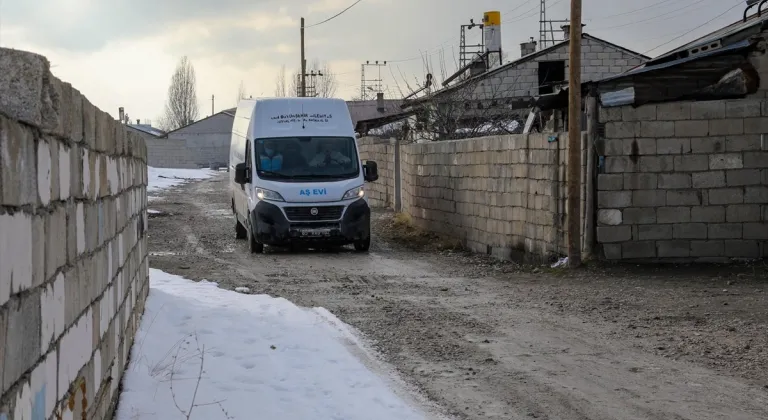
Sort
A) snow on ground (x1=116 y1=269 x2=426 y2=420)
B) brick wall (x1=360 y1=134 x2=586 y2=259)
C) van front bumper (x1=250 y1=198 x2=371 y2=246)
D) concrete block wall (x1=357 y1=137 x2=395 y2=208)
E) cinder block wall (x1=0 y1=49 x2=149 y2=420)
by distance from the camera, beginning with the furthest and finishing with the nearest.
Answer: concrete block wall (x1=357 y1=137 x2=395 y2=208) < van front bumper (x1=250 y1=198 x2=371 y2=246) < brick wall (x1=360 y1=134 x2=586 y2=259) < snow on ground (x1=116 y1=269 x2=426 y2=420) < cinder block wall (x1=0 y1=49 x2=149 y2=420)

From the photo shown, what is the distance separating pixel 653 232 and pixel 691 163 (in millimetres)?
1093

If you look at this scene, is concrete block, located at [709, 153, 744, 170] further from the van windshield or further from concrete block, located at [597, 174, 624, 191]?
the van windshield

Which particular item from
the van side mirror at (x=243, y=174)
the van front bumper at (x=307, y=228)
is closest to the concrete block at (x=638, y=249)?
the van front bumper at (x=307, y=228)

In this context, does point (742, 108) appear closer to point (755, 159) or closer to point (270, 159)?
point (755, 159)

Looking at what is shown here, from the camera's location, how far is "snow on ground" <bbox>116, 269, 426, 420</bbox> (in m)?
5.68

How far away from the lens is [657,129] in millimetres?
12422

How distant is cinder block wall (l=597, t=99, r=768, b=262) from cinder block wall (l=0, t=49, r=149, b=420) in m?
8.44

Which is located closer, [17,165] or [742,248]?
[17,165]

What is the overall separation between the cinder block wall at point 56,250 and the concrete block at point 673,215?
881cm

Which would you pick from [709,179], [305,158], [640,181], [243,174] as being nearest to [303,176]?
[305,158]

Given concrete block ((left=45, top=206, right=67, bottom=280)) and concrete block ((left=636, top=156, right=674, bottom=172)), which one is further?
concrete block ((left=636, top=156, right=674, bottom=172))

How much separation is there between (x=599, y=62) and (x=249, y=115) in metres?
22.3

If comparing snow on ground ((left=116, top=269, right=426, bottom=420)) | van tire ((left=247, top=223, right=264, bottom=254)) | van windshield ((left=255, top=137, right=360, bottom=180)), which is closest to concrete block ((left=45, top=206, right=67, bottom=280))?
snow on ground ((left=116, top=269, right=426, bottom=420))

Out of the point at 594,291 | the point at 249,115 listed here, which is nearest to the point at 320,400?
the point at 594,291
